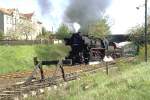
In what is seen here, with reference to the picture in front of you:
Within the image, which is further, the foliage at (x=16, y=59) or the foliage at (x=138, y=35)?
the foliage at (x=138, y=35)

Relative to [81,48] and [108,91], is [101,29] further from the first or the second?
[108,91]

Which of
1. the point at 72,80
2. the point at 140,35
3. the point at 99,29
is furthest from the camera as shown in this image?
the point at 99,29

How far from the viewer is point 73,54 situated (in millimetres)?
44719

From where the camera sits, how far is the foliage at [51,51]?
55.6m

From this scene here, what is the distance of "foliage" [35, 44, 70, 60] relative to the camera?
55625 millimetres

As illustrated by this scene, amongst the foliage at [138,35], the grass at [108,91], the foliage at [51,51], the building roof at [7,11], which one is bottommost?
the grass at [108,91]

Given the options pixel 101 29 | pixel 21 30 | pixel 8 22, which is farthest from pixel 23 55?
pixel 8 22

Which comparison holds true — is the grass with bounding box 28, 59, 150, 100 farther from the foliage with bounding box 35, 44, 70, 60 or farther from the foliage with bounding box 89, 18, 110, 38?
the foliage with bounding box 89, 18, 110, 38

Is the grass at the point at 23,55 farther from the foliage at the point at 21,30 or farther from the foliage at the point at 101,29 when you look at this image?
the foliage at the point at 21,30

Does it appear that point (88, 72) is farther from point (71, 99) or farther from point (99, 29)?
point (99, 29)

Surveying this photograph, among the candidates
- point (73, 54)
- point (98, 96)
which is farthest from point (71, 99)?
point (73, 54)

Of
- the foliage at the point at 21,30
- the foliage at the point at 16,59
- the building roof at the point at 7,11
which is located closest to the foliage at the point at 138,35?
the foliage at the point at 21,30

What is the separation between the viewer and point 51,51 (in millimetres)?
59031

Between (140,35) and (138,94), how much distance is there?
67088mm
